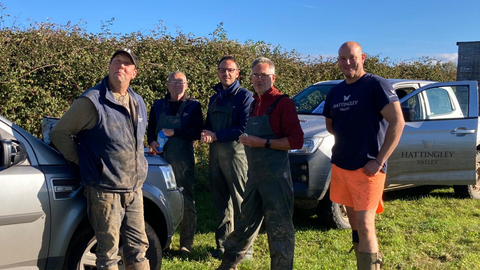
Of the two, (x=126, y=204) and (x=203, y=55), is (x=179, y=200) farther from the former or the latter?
(x=203, y=55)

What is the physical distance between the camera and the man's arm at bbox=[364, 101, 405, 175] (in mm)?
3271

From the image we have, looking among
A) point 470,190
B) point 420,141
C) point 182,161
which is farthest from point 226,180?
point 470,190

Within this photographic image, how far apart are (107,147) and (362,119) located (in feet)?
6.24

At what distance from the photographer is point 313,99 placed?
6.39 m

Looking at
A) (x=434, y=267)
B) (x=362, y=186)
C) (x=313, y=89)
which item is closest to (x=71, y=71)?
(x=313, y=89)

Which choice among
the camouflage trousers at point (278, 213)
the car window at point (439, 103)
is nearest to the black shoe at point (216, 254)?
the camouflage trousers at point (278, 213)

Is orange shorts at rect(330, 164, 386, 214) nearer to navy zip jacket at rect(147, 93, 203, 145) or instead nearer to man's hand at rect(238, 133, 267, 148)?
man's hand at rect(238, 133, 267, 148)

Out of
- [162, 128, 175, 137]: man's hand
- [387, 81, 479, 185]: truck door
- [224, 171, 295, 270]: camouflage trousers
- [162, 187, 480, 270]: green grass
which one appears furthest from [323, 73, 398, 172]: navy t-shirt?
[387, 81, 479, 185]: truck door

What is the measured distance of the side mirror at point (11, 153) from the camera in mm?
2732

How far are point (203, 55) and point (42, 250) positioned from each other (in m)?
6.15

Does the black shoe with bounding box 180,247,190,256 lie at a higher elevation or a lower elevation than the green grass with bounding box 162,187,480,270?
higher

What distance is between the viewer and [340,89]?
3613mm

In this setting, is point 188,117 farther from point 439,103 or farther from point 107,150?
point 439,103

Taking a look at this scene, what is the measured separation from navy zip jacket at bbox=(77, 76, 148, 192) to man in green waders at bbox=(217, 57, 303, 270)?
39.4 inches
